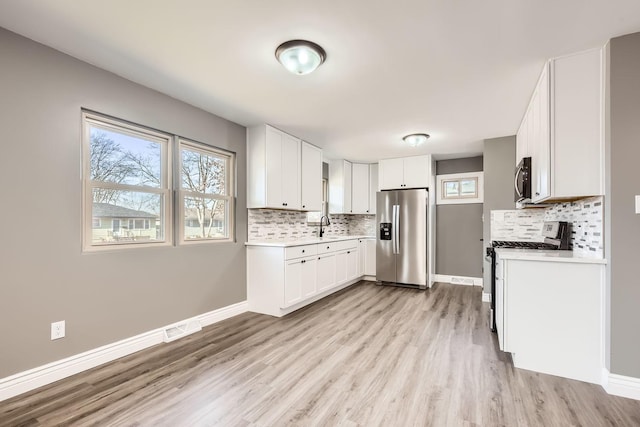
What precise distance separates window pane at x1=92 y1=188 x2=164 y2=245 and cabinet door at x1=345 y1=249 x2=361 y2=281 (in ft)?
10.4

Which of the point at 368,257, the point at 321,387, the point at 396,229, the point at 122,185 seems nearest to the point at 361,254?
the point at 368,257

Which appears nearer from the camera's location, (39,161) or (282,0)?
(282,0)

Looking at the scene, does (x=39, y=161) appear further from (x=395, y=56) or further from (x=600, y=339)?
(x=600, y=339)

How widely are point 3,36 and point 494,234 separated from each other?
539 centimetres

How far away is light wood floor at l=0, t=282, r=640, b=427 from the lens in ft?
5.78

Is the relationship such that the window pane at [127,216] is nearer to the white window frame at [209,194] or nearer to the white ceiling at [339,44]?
the white window frame at [209,194]

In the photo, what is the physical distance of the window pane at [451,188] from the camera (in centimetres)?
571

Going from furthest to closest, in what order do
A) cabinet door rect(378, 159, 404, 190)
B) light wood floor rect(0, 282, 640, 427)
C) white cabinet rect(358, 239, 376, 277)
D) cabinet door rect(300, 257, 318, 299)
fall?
white cabinet rect(358, 239, 376, 277)
cabinet door rect(378, 159, 404, 190)
cabinet door rect(300, 257, 318, 299)
light wood floor rect(0, 282, 640, 427)

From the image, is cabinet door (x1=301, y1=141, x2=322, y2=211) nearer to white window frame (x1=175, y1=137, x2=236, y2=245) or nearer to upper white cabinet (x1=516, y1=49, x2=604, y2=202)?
white window frame (x1=175, y1=137, x2=236, y2=245)

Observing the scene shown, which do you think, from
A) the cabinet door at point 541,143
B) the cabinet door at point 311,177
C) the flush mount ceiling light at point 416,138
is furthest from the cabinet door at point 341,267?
the cabinet door at point 541,143

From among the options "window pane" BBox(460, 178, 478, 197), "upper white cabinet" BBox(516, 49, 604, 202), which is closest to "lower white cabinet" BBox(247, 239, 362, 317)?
"upper white cabinet" BBox(516, 49, 604, 202)

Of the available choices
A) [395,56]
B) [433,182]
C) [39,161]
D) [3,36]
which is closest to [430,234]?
[433,182]

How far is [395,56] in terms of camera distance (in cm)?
227

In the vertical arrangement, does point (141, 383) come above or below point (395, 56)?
below
